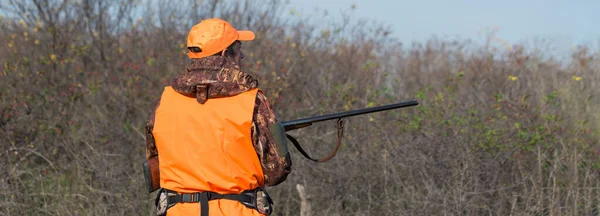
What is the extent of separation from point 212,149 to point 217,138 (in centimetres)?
5

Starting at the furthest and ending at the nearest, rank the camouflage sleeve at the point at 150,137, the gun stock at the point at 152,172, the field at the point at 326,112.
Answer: the field at the point at 326,112
the gun stock at the point at 152,172
the camouflage sleeve at the point at 150,137

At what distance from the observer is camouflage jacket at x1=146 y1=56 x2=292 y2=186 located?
10.5ft

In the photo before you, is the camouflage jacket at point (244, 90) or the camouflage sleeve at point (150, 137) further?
the camouflage sleeve at point (150, 137)

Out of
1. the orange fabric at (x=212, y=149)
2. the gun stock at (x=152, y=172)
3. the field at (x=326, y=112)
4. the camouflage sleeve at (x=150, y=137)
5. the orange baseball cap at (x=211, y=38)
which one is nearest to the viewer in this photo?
the orange fabric at (x=212, y=149)

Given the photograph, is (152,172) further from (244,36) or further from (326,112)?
(326,112)

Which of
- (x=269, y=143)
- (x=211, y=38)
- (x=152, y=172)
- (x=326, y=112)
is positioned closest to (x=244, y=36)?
(x=211, y=38)

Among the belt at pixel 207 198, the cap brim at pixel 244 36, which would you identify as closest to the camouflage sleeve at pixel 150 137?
the belt at pixel 207 198

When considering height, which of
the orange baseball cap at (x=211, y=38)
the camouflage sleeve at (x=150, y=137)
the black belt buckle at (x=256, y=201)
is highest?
the orange baseball cap at (x=211, y=38)

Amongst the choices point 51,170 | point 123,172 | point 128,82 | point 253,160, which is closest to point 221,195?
point 253,160

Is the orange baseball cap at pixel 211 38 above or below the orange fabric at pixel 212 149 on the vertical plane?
above

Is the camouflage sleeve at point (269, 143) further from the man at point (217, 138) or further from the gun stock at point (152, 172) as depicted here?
the gun stock at point (152, 172)

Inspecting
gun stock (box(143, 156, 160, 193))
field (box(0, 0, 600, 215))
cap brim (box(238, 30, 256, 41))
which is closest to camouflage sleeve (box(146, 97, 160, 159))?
gun stock (box(143, 156, 160, 193))

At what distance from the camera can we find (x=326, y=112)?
8922 mm

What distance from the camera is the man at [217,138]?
10.4 ft
